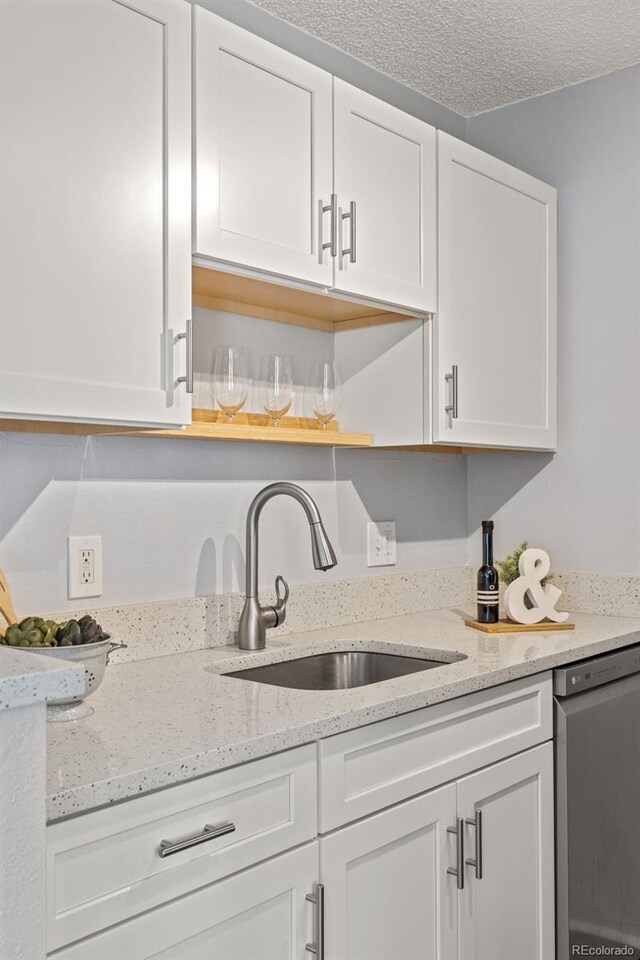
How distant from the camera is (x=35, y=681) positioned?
825 millimetres

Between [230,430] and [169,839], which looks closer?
[169,839]

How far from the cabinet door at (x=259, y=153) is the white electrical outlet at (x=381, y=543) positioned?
86 cm

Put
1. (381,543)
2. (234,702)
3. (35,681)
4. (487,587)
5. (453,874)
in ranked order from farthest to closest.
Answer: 1. (381,543)
2. (487,587)
3. (453,874)
4. (234,702)
5. (35,681)

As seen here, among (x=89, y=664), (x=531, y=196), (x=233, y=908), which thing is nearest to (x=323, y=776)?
(x=233, y=908)

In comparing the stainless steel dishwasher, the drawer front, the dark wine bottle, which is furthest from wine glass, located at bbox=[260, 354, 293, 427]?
the stainless steel dishwasher

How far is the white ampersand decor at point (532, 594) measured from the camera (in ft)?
8.07

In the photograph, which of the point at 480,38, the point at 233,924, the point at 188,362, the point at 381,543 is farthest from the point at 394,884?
the point at 480,38

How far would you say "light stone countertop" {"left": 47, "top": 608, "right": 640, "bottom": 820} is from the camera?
1.23 metres

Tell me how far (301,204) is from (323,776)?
118cm

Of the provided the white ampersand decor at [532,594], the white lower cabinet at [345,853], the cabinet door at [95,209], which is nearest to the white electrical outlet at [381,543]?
the white ampersand decor at [532,594]

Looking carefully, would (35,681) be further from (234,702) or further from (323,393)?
(323,393)

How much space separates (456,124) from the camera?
3045mm

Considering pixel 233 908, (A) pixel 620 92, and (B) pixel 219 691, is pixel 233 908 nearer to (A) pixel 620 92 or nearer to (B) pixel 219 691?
(B) pixel 219 691

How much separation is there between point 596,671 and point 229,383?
1134 mm
